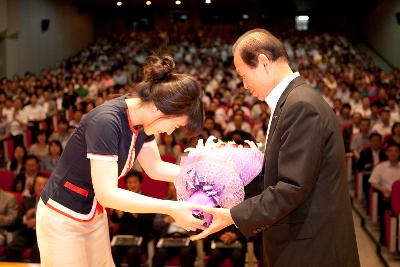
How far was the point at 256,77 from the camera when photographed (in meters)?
2.06

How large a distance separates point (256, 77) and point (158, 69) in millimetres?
364

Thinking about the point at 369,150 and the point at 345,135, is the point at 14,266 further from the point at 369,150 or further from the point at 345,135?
the point at 345,135

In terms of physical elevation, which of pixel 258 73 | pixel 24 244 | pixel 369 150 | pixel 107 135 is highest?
pixel 258 73

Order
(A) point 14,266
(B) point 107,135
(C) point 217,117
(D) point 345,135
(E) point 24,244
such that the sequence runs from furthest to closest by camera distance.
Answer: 1. (C) point 217,117
2. (D) point 345,135
3. (E) point 24,244
4. (A) point 14,266
5. (B) point 107,135

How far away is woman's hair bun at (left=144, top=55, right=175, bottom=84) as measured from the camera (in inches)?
81.0

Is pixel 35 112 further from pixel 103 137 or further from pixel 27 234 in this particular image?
pixel 103 137

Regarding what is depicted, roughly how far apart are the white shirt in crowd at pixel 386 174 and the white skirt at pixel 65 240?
4033mm

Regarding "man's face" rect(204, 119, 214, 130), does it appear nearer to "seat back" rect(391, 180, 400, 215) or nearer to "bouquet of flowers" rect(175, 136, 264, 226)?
"seat back" rect(391, 180, 400, 215)

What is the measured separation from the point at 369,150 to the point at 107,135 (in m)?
5.03

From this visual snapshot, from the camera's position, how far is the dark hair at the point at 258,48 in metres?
2.02

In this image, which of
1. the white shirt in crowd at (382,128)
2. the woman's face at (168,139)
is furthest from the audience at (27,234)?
the white shirt in crowd at (382,128)

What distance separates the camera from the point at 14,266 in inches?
121

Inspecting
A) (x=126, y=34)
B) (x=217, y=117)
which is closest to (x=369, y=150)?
(x=217, y=117)

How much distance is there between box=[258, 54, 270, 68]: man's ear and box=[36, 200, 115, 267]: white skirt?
2.91 ft
